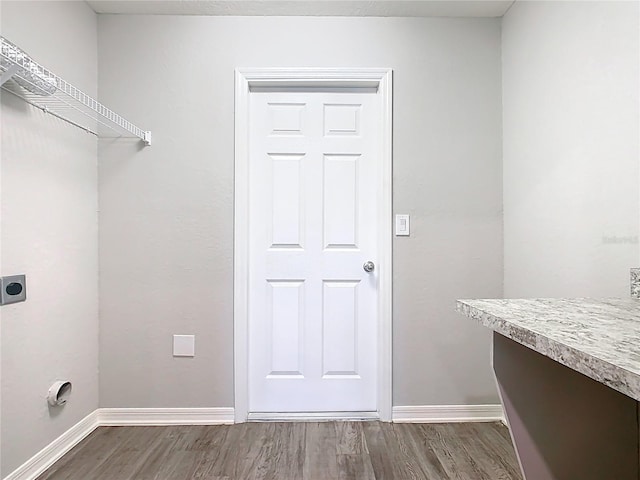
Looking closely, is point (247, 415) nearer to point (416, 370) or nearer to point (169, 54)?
point (416, 370)

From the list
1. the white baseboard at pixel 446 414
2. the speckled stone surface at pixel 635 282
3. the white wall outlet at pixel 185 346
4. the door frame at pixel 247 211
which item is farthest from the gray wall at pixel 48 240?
the speckled stone surface at pixel 635 282

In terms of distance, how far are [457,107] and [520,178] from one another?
1.76ft

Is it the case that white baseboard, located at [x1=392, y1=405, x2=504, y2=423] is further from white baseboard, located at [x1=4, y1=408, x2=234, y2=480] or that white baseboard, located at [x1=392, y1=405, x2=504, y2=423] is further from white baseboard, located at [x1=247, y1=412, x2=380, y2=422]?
white baseboard, located at [x1=4, y1=408, x2=234, y2=480]

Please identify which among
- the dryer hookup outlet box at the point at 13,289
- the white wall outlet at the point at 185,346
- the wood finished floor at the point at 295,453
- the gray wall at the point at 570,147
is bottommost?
the wood finished floor at the point at 295,453

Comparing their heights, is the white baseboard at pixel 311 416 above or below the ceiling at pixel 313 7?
below

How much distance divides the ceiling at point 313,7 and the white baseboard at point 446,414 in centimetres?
220

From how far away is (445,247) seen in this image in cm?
225

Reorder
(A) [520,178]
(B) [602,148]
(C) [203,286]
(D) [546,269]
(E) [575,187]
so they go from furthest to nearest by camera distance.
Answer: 1. (C) [203,286]
2. (A) [520,178]
3. (D) [546,269]
4. (E) [575,187]
5. (B) [602,148]

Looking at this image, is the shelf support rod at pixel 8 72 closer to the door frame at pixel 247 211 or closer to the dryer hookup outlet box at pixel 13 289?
the dryer hookup outlet box at pixel 13 289

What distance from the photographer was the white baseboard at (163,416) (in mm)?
2186

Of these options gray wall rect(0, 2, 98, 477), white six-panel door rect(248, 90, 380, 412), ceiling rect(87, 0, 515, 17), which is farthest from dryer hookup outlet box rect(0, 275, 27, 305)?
ceiling rect(87, 0, 515, 17)

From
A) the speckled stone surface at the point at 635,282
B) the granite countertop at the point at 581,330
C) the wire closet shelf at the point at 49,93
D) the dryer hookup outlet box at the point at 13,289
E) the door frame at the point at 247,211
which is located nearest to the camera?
the granite countertop at the point at 581,330

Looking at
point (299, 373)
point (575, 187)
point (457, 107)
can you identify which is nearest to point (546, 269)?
point (575, 187)

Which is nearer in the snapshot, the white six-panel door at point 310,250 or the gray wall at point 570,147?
the gray wall at point 570,147
